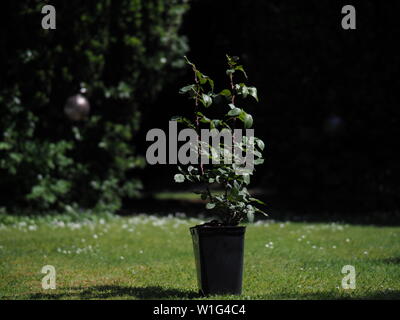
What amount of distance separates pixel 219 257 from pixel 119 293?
0.90 m

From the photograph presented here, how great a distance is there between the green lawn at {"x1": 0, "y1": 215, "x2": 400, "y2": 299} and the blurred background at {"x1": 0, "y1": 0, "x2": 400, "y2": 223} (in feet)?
3.81

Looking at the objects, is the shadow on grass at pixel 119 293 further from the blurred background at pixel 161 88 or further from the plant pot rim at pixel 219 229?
the blurred background at pixel 161 88

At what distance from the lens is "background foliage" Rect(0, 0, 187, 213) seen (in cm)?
981

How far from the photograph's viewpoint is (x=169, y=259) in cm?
639

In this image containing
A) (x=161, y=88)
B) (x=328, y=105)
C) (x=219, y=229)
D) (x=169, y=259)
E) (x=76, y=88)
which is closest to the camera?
(x=219, y=229)

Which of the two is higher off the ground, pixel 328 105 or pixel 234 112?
pixel 328 105

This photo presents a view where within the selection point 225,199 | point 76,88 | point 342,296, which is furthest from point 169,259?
point 76,88

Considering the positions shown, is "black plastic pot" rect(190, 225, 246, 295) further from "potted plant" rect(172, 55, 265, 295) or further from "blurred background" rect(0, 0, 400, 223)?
"blurred background" rect(0, 0, 400, 223)

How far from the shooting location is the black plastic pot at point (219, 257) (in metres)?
4.35

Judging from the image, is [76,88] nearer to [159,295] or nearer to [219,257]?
[159,295]

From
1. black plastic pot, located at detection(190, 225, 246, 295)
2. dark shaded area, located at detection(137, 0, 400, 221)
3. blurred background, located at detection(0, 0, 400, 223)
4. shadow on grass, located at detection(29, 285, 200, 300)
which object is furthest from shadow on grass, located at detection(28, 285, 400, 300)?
dark shaded area, located at detection(137, 0, 400, 221)

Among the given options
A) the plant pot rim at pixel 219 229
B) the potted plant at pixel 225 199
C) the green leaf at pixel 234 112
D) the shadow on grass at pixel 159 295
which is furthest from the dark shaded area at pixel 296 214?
the green leaf at pixel 234 112

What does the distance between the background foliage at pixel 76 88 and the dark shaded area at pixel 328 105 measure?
2217 mm
